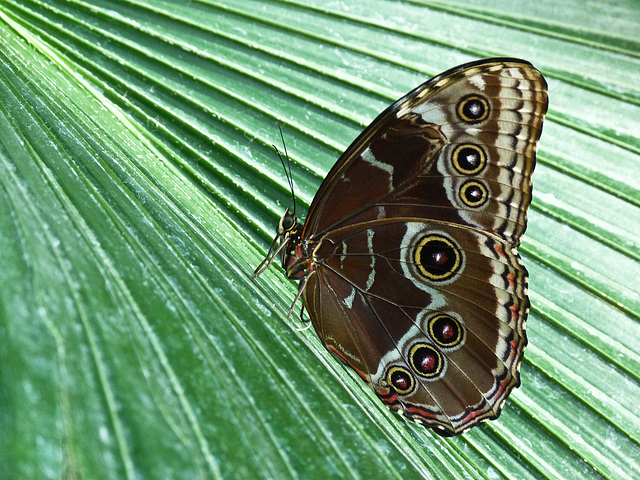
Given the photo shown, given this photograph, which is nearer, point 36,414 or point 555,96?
point 36,414

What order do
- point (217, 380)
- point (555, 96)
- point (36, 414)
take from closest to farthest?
point (36, 414) → point (217, 380) → point (555, 96)

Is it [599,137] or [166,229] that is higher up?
[599,137]

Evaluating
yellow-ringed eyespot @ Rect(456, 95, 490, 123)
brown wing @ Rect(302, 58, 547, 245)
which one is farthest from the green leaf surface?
yellow-ringed eyespot @ Rect(456, 95, 490, 123)

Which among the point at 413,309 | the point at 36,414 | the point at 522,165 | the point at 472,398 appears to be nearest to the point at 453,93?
the point at 522,165

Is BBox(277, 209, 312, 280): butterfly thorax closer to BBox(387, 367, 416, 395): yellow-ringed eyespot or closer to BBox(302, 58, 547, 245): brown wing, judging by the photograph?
BBox(302, 58, 547, 245): brown wing

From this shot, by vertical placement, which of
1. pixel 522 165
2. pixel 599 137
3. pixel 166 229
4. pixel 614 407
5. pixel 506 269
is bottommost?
pixel 166 229

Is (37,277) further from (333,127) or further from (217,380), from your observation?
(333,127)

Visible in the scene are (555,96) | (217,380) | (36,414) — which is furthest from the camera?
(555,96)
